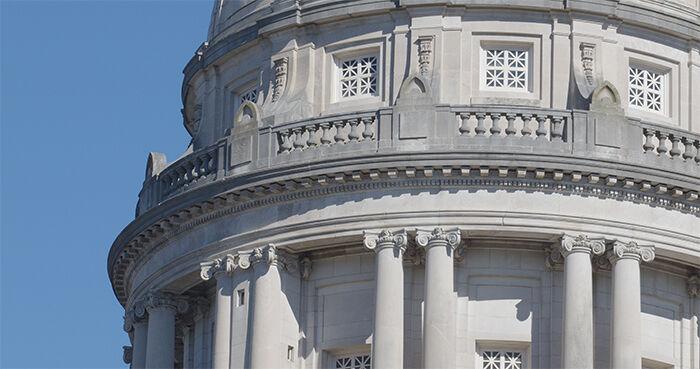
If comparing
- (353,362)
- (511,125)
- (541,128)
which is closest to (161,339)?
(353,362)

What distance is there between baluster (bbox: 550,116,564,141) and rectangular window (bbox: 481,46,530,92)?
63.8 inches

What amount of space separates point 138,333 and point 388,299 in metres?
7.05

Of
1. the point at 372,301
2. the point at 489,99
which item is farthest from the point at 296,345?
the point at 489,99

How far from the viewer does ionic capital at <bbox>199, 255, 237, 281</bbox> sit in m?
65.2

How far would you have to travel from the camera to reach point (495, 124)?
211 feet

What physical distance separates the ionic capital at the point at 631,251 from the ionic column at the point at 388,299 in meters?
3.83

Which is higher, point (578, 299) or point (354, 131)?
point (354, 131)

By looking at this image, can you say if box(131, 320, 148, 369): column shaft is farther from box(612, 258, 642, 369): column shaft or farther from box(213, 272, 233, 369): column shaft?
box(612, 258, 642, 369): column shaft

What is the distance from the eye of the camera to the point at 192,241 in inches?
2613

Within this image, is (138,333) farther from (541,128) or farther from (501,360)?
(541,128)

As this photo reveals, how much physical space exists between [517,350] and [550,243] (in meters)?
2.07

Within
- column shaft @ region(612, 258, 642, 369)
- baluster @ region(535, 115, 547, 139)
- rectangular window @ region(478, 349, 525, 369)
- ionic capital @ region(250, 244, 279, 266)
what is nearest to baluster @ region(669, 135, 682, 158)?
column shaft @ region(612, 258, 642, 369)

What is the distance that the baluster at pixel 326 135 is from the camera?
65.1 meters

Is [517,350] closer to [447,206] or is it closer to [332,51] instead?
[447,206]
